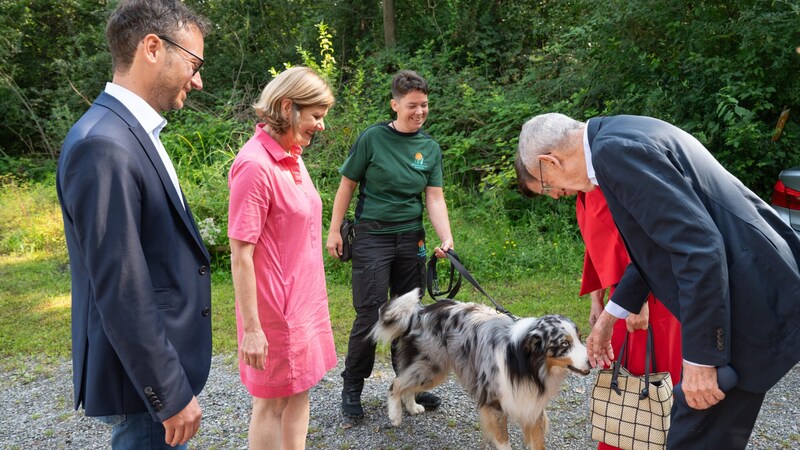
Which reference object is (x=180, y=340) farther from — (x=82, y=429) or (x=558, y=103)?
(x=558, y=103)

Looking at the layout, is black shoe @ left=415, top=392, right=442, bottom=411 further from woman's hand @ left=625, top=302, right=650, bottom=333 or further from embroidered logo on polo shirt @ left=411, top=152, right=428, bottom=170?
woman's hand @ left=625, top=302, right=650, bottom=333

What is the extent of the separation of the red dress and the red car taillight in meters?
3.18

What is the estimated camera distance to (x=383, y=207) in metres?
3.98

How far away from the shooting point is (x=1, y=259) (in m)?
8.79

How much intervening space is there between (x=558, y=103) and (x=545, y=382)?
20.2ft

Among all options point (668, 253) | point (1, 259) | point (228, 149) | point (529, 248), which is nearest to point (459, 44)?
point (228, 149)

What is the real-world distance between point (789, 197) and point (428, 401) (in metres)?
3.50

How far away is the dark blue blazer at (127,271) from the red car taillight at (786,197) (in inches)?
A: 198

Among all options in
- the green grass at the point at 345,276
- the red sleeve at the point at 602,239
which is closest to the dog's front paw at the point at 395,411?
the green grass at the point at 345,276

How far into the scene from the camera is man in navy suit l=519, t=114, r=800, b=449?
1.78 meters

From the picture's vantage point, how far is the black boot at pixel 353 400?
4.04 meters

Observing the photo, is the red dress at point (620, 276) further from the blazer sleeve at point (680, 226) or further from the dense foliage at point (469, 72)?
the dense foliage at point (469, 72)

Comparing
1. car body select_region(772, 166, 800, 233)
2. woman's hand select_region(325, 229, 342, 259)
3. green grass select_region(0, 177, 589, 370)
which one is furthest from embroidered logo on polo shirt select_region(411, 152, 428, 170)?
car body select_region(772, 166, 800, 233)

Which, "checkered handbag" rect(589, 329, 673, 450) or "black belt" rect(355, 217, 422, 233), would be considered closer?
"checkered handbag" rect(589, 329, 673, 450)
